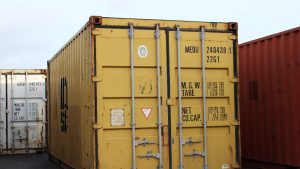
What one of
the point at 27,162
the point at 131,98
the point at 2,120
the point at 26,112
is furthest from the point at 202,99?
the point at 2,120

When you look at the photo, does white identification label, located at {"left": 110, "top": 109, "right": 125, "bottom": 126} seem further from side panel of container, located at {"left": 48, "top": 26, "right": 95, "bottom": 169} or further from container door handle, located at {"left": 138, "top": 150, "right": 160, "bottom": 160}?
container door handle, located at {"left": 138, "top": 150, "right": 160, "bottom": 160}

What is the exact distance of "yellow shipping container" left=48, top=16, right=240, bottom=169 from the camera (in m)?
8.02

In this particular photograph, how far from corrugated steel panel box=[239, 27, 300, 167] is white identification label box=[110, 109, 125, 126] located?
11.8 ft

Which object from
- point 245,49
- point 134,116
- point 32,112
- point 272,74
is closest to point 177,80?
point 134,116

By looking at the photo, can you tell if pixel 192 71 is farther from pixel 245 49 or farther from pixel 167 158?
pixel 245 49

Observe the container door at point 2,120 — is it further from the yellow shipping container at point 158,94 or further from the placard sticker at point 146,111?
the placard sticker at point 146,111

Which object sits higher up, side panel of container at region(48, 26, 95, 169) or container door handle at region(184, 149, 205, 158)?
side panel of container at region(48, 26, 95, 169)

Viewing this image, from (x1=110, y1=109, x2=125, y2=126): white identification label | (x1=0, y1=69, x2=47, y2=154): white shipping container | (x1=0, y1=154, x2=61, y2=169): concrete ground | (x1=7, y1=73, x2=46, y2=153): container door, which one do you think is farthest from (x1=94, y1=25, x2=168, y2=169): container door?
(x1=7, y1=73, x2=46, y2=153): container door

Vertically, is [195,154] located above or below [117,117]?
below

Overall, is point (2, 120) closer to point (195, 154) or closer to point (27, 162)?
point (27, 162)

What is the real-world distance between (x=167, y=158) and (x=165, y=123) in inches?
23.0

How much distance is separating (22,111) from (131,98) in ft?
33.1

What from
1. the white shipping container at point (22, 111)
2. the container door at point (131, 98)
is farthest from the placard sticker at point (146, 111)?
the white shipping container at point (22, 111)

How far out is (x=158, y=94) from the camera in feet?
27.1
